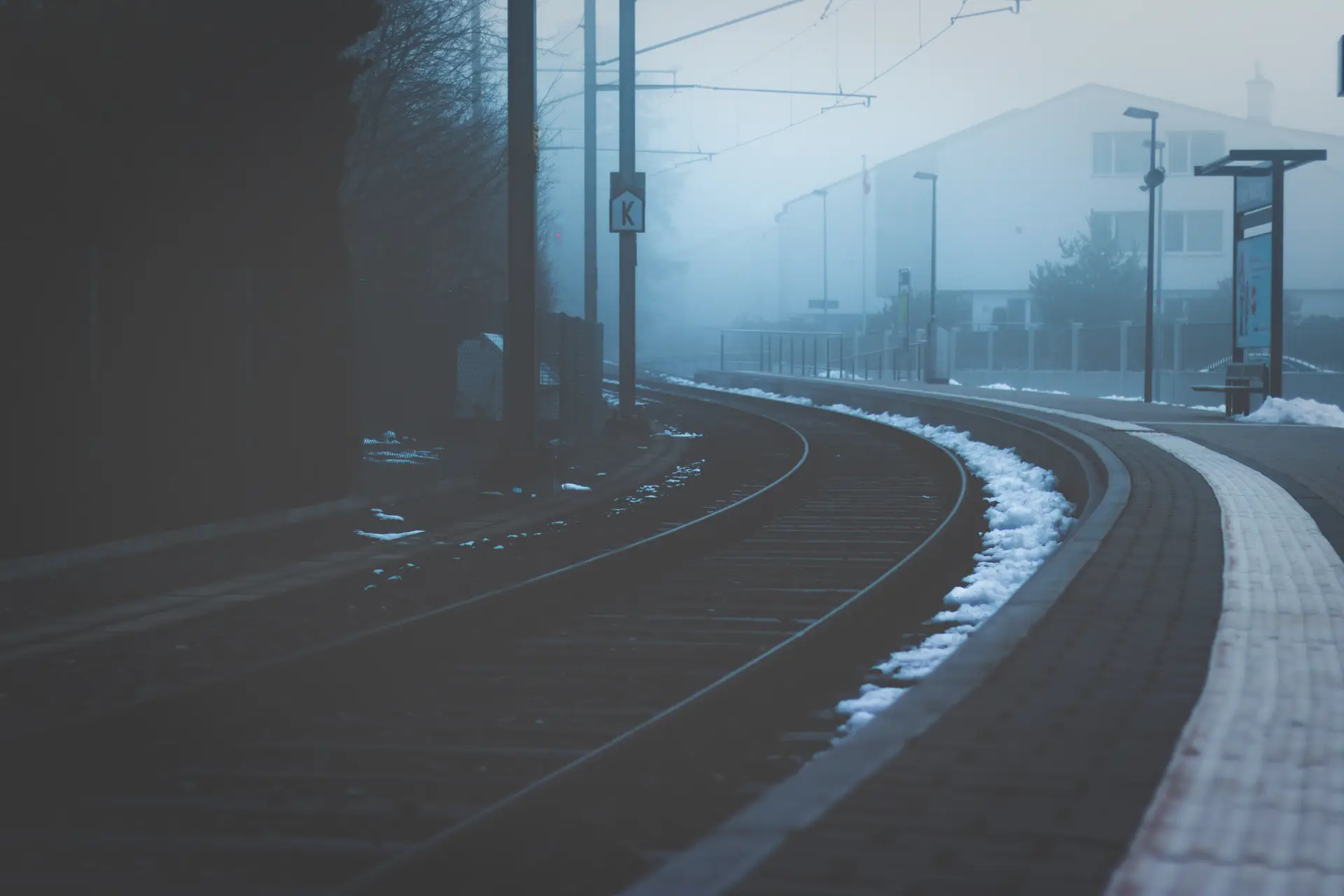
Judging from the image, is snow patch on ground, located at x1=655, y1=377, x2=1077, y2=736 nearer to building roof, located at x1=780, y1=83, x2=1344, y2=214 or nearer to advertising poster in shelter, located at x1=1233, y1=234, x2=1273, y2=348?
advertising poster in shelter, located at x1=1233, y1=234, x2=1273, y2=348

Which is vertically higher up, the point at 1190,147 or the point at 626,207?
the point at 1190,147

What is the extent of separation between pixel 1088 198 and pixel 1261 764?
224 feet

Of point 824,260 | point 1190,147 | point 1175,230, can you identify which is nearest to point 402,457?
point 1190,147

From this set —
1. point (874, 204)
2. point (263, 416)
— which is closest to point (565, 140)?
point (874, 204)

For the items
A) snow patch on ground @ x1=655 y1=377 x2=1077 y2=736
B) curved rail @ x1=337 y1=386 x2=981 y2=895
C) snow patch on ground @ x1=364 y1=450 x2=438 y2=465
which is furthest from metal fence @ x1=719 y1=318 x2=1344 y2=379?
curved rail @ x1=337 y1=386 x2=981 y2=895

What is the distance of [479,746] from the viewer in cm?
549

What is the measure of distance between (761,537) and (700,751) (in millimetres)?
6746

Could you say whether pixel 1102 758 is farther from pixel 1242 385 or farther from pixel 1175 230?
pixel 1175 230

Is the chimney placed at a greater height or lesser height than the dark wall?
greater

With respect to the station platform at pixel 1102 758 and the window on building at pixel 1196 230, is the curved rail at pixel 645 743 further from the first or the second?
the window on building at pixel 1196 230

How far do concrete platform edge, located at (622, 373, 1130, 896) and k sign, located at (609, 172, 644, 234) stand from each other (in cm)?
1401

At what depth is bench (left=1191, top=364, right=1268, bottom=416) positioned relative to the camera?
81.7ft

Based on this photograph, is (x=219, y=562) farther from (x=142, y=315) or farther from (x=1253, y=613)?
(x=1253, y=613)

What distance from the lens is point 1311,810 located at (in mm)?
3598
